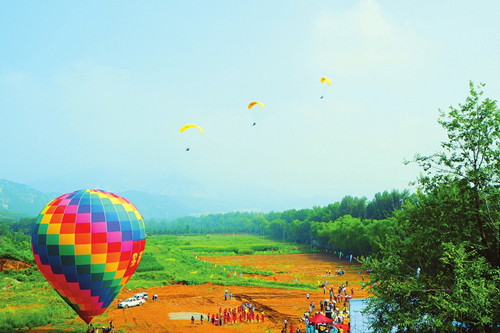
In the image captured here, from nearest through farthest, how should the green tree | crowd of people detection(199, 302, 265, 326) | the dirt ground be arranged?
the green tree → the dirt ground → crowd of people detection(199, 302, 265, 326)

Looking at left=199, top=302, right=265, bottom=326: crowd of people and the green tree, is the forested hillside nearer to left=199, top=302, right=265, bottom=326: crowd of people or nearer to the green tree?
left=199, top=302, right=265, bottom=326: crowd of people

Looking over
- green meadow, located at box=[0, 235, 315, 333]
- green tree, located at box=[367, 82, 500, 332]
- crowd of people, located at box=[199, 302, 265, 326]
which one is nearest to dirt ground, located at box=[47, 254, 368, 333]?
crowd of people, located at box=[199, 302, 265, 326]

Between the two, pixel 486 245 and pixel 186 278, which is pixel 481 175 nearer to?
pixel 486 245

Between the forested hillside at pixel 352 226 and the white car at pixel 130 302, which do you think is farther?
the forested hillside at pixel 352 226

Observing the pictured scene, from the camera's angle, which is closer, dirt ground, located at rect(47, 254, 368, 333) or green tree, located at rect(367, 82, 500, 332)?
green tree, located at rect(367, 82, 500, 332)

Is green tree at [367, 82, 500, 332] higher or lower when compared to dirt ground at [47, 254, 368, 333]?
higher

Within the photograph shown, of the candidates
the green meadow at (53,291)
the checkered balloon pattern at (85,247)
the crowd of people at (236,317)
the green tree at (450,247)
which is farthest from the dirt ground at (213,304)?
the green tree at (450,247)

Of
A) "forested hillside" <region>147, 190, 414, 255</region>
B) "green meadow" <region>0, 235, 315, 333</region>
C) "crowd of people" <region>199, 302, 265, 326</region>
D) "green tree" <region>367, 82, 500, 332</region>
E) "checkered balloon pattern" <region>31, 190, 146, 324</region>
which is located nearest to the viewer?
"green tree" <region>367, 82, 500, 332</region>

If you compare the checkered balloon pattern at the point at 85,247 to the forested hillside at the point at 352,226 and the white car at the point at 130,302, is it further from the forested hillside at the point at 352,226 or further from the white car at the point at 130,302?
the forested hillside at the point at 352,226
